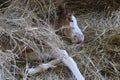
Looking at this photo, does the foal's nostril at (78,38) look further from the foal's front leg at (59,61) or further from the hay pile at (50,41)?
the foal's front leg at (59,61)

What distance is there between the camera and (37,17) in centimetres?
218

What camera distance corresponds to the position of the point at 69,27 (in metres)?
2.06

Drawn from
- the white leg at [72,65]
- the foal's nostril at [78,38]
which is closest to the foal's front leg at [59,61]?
the white leg at [72,65]

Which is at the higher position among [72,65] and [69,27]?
[69,27]

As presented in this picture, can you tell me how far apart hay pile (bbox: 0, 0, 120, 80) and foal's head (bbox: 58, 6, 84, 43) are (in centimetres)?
5

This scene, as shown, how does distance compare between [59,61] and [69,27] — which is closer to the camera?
[59,61]

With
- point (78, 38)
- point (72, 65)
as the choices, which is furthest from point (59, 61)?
point (78, 38)

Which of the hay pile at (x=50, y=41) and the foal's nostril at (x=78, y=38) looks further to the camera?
the foal's nostril at (x=78, y=38)

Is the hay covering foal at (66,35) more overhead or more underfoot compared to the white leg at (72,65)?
more overhead

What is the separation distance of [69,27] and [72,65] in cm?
29

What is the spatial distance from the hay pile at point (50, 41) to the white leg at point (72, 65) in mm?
36

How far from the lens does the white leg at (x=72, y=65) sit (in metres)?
1.81

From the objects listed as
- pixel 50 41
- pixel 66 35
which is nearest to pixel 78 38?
pixel 66 35

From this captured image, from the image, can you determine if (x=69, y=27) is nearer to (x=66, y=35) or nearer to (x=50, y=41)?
(x=66, y=35)
